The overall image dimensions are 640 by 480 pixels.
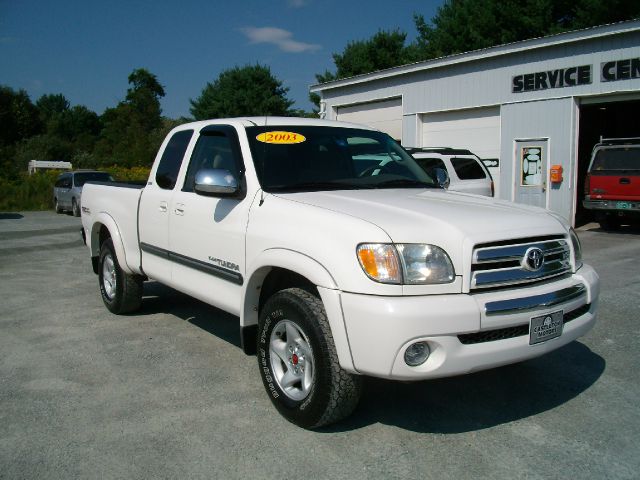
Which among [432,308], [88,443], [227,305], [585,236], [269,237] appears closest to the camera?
[432,308]

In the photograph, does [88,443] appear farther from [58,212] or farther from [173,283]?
[58,212]

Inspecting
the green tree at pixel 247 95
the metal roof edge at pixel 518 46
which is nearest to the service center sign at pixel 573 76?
the metal roof edge at pixel 518 46

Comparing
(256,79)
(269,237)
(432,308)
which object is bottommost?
(432,308)

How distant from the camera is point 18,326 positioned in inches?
242

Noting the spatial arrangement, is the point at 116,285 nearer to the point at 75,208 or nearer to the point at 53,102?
the point at 75,208

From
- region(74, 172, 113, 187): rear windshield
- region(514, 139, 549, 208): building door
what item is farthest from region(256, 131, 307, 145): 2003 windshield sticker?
region(74, 172, 113, 187): rear windshield

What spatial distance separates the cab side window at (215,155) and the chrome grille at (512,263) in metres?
1.91

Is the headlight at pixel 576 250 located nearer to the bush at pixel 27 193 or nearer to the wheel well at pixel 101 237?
the wheel well at pixel 101 237

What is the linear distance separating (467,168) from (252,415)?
9.87 metres

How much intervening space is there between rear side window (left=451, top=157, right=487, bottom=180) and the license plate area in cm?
913

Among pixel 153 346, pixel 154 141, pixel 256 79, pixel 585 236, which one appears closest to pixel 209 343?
pixel 153 346

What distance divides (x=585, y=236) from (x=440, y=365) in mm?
12578

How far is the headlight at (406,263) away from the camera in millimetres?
3207

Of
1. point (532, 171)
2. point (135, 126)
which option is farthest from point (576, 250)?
point (135, 126)
